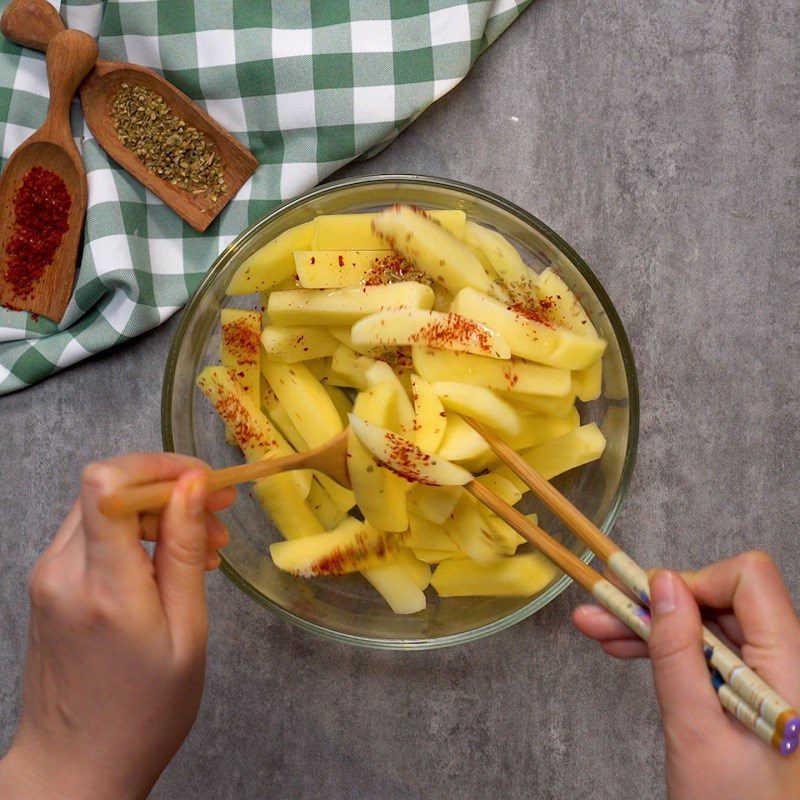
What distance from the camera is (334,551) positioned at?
1225 millimetres

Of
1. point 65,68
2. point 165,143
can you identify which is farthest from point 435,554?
point 65,68

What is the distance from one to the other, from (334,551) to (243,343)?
1.18 ft

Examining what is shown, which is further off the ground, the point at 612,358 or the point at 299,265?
the point at 299,265

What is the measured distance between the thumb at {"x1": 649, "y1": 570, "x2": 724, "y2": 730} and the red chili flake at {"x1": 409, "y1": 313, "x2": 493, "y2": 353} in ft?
1.30

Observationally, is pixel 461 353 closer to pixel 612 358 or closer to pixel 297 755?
pixel 612 358

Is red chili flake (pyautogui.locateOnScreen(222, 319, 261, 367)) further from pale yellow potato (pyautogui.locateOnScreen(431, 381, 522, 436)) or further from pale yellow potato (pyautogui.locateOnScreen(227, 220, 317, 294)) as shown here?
pale yellow potato (pyautogui.locateOnScreen(431, 381, 522, 436))

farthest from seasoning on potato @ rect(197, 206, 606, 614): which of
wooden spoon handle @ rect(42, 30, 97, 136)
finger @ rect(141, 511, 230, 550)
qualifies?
wooden spoon handle @ rect(42, 30, 97, 136)

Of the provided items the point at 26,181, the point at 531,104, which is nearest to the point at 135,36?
the point at 26,181

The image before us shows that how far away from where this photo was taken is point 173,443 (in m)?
1.28

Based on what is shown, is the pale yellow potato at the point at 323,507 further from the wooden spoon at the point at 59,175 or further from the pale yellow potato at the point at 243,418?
the wooden spoon at the point at 59,175

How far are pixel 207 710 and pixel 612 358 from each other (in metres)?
0.95

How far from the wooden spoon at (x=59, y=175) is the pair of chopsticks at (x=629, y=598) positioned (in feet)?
2.67

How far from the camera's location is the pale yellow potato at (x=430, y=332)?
112cm

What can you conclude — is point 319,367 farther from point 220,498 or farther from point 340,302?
point 220,498
